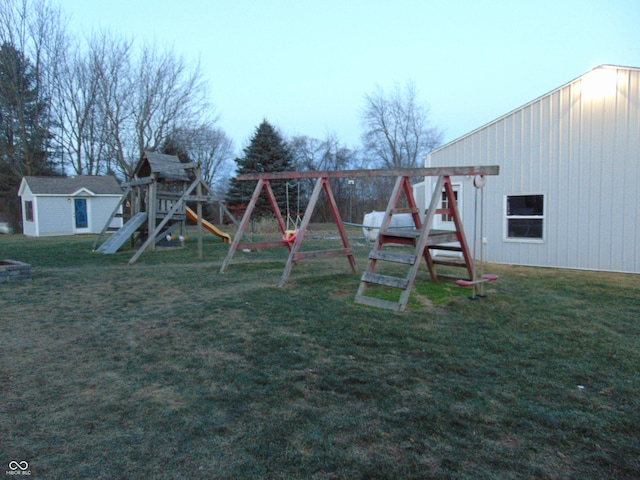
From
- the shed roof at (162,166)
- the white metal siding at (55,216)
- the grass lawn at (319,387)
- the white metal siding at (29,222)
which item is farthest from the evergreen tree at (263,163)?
the grass lawn at (319,387)

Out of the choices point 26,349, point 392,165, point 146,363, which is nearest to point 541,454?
point 146,363

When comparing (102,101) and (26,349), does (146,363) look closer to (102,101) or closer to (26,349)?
(26,349)

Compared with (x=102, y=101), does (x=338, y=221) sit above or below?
below

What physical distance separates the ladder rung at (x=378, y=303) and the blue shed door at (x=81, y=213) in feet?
71.1

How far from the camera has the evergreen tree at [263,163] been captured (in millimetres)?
27875

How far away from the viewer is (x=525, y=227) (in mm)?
10008

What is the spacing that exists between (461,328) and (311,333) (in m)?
1.65

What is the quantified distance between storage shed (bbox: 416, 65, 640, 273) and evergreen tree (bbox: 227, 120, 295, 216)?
60.0 ft

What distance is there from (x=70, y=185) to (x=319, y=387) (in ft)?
80.2

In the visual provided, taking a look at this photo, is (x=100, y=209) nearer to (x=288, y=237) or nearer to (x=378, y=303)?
(x=288, y=237)

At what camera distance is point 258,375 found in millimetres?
3451

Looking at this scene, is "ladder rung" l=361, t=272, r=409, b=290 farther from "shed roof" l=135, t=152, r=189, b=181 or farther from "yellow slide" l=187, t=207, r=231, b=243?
"yellow slide" l=187, t=207, r=231, b=243

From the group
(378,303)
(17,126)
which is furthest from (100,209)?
(378,303)

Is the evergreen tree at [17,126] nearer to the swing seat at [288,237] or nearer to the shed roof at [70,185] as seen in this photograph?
the shed roof at [70,185]
